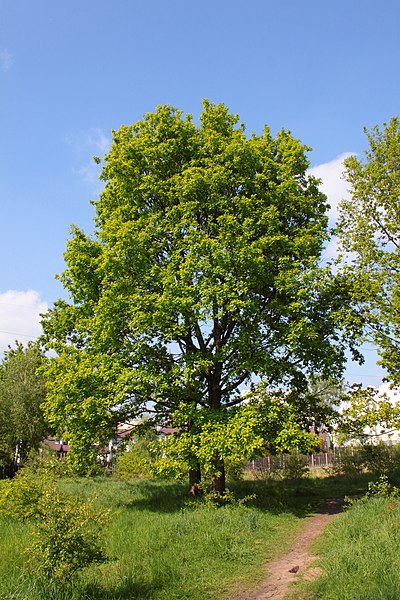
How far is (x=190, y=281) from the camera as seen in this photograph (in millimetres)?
17031

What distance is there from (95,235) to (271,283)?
8.37 metres

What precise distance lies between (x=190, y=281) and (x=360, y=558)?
35.1 feet

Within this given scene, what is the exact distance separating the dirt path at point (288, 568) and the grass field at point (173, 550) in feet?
0.95

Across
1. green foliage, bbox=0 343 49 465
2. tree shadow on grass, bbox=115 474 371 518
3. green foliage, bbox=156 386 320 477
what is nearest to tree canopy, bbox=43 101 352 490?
green foliage, bbox=156 386 320 477

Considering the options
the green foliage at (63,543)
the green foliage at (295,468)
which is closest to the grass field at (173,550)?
the green foliage at (63,543)

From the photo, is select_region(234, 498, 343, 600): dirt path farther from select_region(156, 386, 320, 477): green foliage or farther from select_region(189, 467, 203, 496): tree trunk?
select_region(189, 467, 203, 496): tree trunk

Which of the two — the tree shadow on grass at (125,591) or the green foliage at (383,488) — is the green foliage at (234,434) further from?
the tree shadow on grass at (125,591)

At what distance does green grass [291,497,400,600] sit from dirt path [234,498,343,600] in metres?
0.32

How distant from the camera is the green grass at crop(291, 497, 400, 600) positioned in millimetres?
7117

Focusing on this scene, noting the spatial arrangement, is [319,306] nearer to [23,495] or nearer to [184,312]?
[184,312]

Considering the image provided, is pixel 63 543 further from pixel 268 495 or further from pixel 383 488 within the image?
pixel 268 495

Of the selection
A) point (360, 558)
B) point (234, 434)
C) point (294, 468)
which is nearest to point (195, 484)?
point (234, 434)

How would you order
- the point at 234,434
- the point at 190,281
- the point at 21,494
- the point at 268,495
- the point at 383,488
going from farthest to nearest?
the point at 268,495, the point at 190,281, the point at 234,434, the point at 383,488, the point at 21,494

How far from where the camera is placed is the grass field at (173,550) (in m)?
7.78
